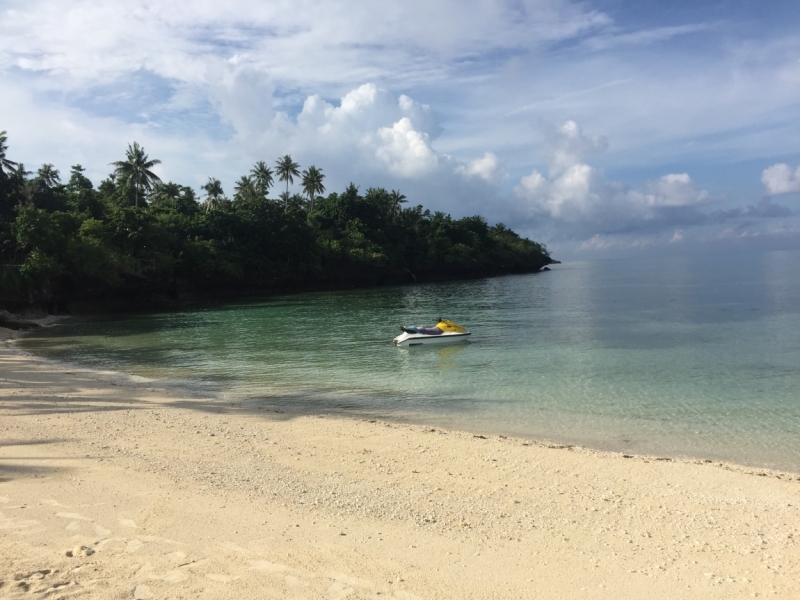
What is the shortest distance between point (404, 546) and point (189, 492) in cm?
332

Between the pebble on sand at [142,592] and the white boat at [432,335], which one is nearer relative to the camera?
the pebble on sand at [142,592]

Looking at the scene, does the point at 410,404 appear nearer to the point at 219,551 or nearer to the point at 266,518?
the point at 266,518

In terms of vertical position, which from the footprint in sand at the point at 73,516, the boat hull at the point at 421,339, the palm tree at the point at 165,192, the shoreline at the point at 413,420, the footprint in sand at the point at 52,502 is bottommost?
the shoreline at the point at 413,420

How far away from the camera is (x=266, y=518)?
697cm

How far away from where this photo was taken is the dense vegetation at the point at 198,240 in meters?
42.6

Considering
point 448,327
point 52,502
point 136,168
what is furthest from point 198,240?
point 52,502

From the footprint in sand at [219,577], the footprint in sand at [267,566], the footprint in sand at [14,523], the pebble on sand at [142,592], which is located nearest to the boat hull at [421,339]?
the footprint in sand at [14,523]

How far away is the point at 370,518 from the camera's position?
712cm

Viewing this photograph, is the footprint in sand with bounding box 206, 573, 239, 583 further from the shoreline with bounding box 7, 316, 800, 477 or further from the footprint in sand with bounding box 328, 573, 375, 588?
the shoreline with bounding box 7, 316, 800, 477

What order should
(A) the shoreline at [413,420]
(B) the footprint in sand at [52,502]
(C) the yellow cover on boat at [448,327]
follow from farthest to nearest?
(C) the yellow cover on boat at [448,327]
(A) the shoreline at [413,420]
(B) the footprint in sand at [52,502]

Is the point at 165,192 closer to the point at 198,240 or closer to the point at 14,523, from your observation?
the point at 198,240

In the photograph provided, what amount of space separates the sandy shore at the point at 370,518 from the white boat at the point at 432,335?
15410mm

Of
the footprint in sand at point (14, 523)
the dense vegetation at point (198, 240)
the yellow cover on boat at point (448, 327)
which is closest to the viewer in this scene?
the footprint in sand at point (14, 523)

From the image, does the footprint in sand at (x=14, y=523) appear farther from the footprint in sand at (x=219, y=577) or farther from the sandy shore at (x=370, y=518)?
the footprint in sand at (x=219, y=577)
